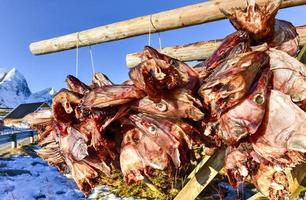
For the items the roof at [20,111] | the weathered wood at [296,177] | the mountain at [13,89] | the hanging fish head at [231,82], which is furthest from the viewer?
the mountain at [13,89]

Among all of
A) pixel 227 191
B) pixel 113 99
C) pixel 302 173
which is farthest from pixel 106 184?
pixel 113 99

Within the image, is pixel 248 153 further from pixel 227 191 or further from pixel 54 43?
pixel 227 191

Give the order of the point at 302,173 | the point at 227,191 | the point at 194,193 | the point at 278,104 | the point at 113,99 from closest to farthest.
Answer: the point at 278,104 < the point at 113,99 < the point at 302,173 < the point at 194,193 < the point at 227,191

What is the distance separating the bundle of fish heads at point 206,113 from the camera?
2.56 feet

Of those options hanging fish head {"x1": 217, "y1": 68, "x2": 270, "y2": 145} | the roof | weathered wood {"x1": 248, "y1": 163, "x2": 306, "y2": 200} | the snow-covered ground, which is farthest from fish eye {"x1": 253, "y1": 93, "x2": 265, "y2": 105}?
the roof

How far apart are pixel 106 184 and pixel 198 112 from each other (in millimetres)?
7884

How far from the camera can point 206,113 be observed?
87 centimetres

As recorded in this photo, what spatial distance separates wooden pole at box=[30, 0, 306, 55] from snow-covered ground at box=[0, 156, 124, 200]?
17.4 ft

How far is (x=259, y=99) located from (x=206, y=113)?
0.14 metres

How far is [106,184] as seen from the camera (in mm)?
8414

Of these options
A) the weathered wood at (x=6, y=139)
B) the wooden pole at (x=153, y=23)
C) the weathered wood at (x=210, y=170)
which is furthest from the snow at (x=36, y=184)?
the weathered wood at (x=210, y=170)

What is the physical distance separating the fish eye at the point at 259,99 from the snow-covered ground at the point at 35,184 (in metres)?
7.10

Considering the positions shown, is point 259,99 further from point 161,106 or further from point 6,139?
point 6,139

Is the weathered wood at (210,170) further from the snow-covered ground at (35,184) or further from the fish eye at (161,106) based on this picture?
the snow-covered ground at (35,184)
